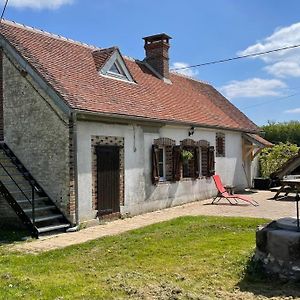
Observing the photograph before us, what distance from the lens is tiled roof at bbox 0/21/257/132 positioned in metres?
12.5

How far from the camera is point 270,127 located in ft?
129

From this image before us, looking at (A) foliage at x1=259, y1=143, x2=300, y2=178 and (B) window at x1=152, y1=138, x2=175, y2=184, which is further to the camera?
(A) foliage at x1=259, y1=143, x2=300, y2=178

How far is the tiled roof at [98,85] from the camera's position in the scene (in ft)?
41.0

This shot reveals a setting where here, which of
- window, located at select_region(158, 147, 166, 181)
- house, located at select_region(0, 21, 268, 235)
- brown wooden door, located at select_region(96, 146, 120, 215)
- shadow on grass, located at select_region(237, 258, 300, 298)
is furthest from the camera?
window, located at select_region(158, 147, 166, 181)

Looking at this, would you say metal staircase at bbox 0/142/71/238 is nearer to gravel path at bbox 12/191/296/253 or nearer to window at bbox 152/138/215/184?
gravel path at bbox 12/191/296/253

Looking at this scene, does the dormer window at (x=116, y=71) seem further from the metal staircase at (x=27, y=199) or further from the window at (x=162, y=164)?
the metal staircase at (x=27, y=199)

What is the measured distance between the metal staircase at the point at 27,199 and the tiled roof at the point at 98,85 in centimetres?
266

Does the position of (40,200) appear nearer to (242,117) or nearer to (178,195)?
(178,195)

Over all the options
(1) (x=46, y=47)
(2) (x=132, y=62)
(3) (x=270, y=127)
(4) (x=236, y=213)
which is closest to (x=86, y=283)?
(4) (x=236, y=213)

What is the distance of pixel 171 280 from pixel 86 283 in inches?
49.9

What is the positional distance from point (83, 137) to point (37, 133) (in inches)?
56.8

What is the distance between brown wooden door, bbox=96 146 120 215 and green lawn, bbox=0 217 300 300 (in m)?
2.82

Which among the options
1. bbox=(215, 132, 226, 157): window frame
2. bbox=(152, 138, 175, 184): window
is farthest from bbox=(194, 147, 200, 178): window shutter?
bbox=(215, 132, 226, 157): window frame

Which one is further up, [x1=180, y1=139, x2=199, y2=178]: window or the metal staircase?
[x1=180, y1=139, x2=199, y2=178]: window
